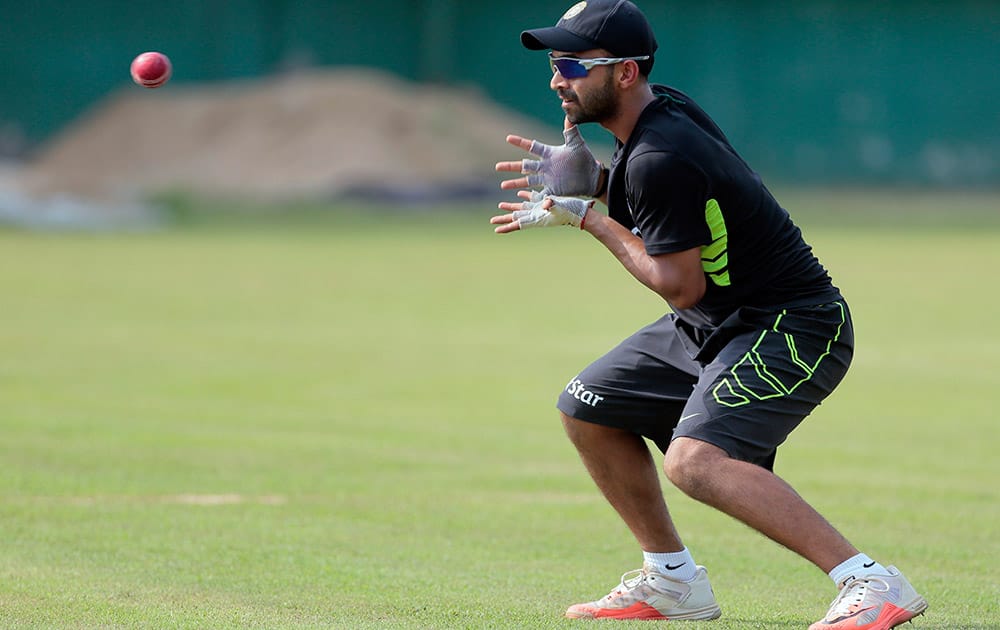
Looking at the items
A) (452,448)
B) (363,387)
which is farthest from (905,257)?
(452,448)

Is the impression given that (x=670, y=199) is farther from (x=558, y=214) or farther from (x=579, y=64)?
(x=579, y=64)

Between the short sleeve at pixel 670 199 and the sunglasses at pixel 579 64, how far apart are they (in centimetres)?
43

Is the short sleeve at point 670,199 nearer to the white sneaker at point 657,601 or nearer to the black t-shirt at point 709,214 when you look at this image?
the black t-shirt at point 709,214

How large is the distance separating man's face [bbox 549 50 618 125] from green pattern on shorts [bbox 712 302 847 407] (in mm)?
1006

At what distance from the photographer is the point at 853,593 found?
212 inches

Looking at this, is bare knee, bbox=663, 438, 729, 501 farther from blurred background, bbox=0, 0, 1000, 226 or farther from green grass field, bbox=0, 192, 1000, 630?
blurred background, bbox=0, 0, 1000, 226

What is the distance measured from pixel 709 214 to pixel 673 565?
4.67ft

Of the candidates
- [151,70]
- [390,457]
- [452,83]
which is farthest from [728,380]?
[452,83]

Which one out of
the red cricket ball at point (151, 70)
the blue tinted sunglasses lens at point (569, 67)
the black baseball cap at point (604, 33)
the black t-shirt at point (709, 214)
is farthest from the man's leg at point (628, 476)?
the red cricket ball at point (151, 70)

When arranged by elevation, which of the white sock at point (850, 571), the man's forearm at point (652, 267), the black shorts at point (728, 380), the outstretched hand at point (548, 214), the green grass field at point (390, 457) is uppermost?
the outstretched hand at point (548, 214)

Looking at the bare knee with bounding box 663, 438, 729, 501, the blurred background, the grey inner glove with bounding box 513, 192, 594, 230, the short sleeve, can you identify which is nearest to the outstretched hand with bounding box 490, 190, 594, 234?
the grey inner glove with bounding box 513, 192, 594, 230

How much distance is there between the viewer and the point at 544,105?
155ft

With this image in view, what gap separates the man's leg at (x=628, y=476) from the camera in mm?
6148

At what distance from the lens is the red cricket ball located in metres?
7.76
